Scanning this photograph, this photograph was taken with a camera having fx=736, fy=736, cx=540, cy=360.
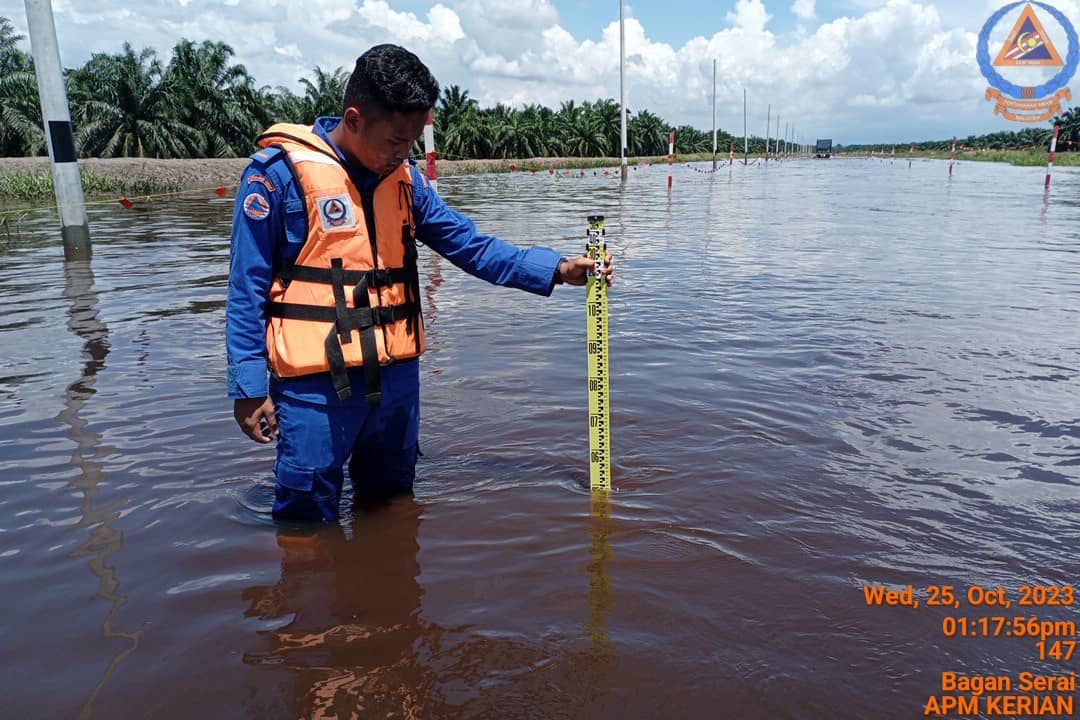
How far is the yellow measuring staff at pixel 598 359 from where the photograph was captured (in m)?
3.25

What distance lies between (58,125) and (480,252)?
9.77 m

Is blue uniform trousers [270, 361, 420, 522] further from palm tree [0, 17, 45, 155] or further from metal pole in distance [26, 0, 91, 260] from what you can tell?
palm tree [0, 17, 45, 155]

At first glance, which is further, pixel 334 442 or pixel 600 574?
pixel 600 574

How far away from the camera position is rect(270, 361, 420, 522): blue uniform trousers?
2746mm

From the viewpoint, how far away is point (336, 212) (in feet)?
8.77

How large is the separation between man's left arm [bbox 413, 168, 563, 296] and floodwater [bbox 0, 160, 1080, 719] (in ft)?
3.63

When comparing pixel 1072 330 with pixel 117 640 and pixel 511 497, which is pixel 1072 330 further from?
pixel 117 640

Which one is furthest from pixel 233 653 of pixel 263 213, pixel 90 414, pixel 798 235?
pixel 798 235

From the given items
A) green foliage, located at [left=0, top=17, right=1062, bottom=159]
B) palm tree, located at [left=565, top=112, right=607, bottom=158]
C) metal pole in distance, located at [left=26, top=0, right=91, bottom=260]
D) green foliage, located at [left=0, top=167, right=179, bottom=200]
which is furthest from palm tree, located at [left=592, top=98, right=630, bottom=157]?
metal pole in distance, located at [left=26, top=0, right=91, bottom=260]

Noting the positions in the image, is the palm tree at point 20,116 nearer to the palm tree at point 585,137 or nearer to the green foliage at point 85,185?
the green foliage at point 85,185

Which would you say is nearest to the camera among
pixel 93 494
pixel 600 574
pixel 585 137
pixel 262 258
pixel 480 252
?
pixel 262 258

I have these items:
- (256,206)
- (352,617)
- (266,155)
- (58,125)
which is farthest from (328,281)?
(58,125)

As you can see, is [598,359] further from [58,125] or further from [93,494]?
[58,125]

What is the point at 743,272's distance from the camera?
10.0 metres
